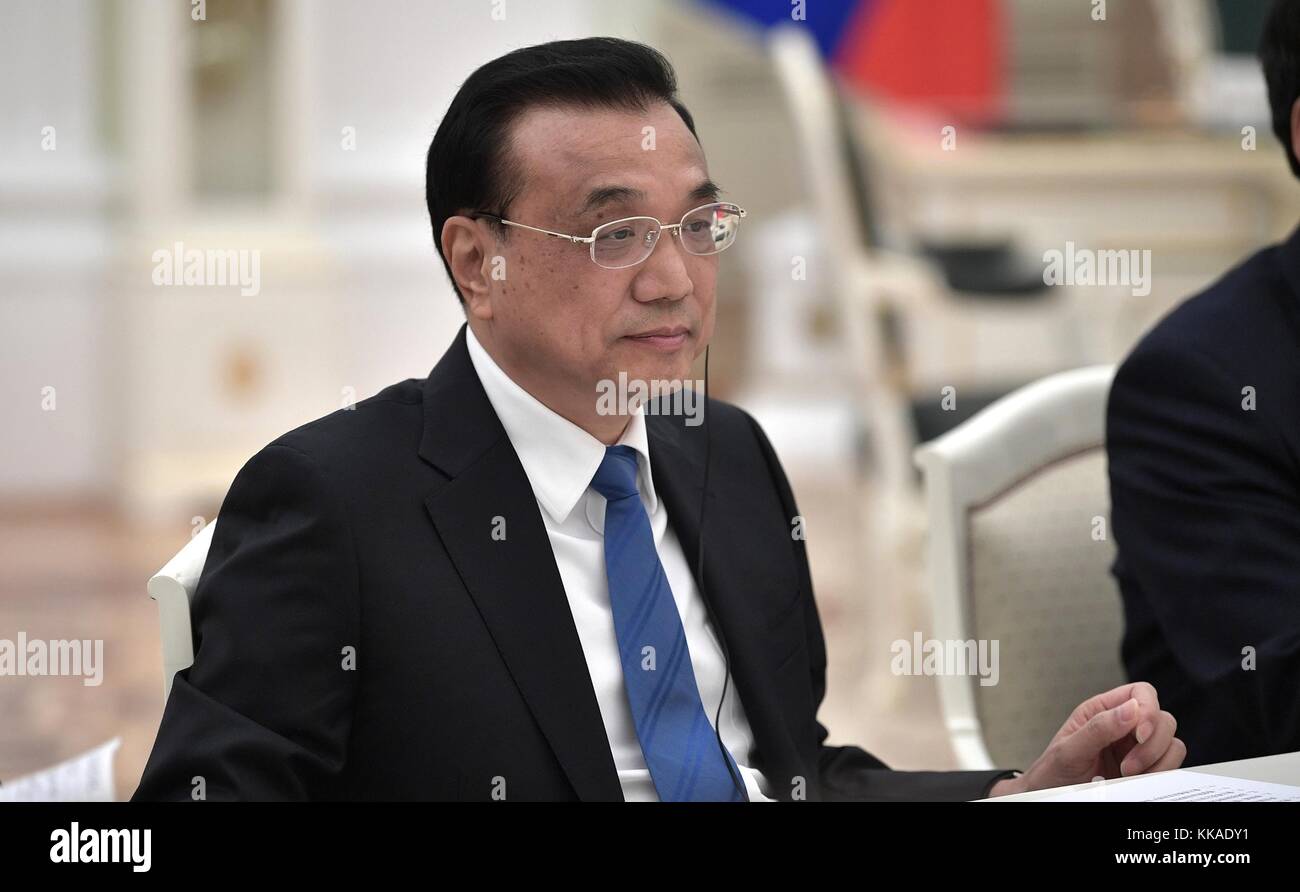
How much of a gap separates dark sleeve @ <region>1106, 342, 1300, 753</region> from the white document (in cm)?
106

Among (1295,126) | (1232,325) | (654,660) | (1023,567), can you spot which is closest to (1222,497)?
(1232,325)

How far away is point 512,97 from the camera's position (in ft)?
4.39

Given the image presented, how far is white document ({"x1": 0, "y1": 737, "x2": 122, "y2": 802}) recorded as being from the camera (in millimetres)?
1527

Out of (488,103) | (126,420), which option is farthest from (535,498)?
(126,420)

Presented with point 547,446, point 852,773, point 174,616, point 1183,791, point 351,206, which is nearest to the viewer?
point 1183,791

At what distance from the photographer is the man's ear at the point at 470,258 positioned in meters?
1.37

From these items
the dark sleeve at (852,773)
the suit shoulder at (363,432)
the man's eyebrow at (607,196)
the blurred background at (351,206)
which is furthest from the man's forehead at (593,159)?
the blurred background at (351,206)

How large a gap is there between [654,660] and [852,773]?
0.97 feet

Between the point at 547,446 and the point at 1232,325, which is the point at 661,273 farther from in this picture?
the point at 1232,325

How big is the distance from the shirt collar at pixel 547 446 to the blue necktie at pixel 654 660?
2 cm

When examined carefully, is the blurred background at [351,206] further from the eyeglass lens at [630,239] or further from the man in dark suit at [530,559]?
the eyeglass lens at [630,239]

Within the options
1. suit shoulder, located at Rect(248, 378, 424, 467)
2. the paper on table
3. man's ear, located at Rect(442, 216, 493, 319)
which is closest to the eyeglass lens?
man's ear, located at Rect(442, 216, 493, 319)
